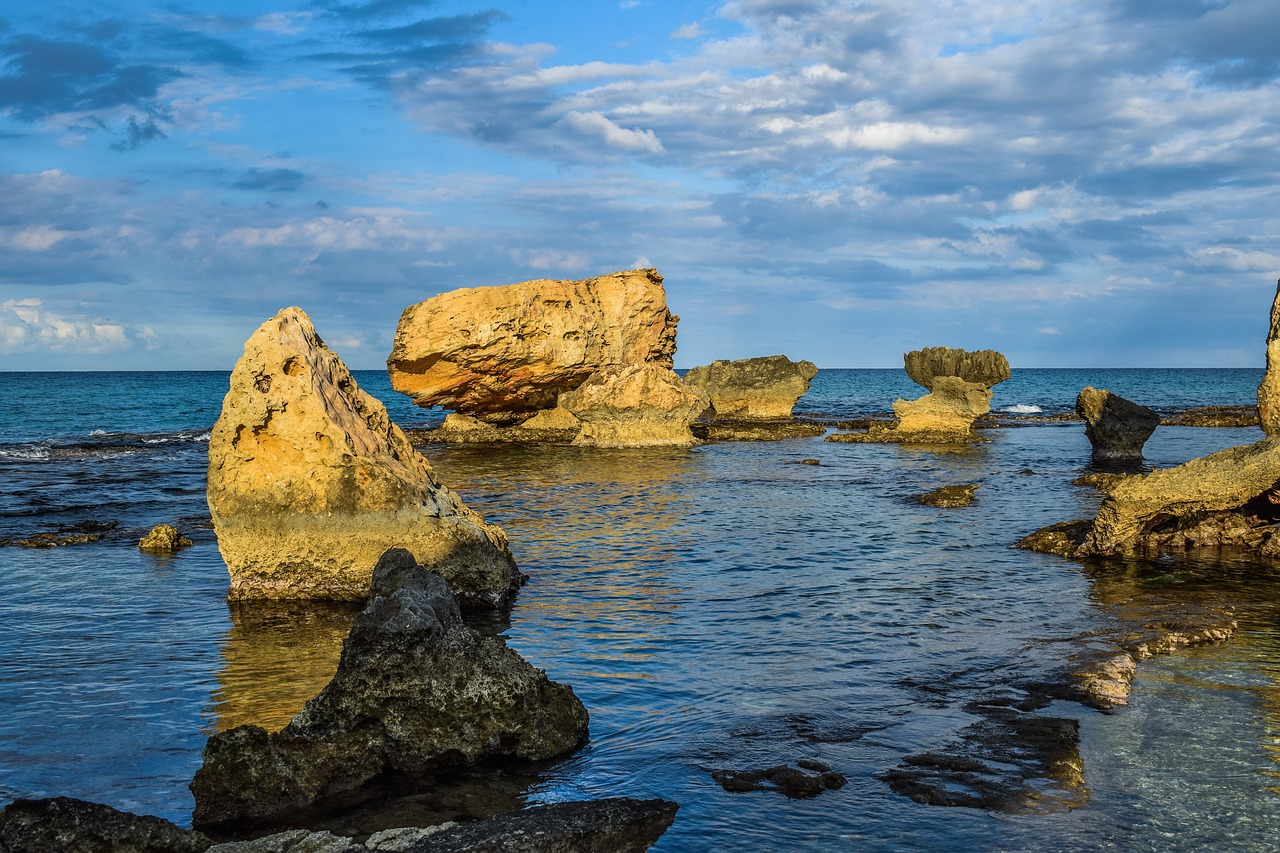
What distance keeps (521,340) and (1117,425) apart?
68.5 feet

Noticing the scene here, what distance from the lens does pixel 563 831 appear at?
515 cm

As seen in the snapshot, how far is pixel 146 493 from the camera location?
1055 inches

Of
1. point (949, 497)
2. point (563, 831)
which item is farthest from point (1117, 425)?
point (563, 831)

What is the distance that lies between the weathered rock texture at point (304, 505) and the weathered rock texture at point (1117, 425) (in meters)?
24.1

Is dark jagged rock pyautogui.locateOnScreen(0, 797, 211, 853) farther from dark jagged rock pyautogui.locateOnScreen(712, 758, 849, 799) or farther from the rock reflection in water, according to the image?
dark jagged rock pyautogui.locateOnScreen(712, 758, 849, 799)

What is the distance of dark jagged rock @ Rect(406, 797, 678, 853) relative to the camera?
198 inches

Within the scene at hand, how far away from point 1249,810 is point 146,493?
26328 mm

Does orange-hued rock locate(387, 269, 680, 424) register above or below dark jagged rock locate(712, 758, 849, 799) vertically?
above

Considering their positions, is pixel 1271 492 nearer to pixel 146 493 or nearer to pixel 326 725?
pixel 326 725

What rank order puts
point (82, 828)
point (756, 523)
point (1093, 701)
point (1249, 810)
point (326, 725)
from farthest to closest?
point (756, 523)
point (1093, 701)
point (326, 725)
point (1249, 810)
point (82, 828)

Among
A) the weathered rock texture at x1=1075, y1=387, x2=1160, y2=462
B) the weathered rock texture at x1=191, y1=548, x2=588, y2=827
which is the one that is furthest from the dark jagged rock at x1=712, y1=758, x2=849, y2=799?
the weathered rock texture at x1=1075, y1=387, x2=1160, y2=462

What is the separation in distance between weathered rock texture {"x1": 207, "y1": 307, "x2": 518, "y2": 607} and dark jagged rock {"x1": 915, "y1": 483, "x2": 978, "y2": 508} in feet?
41.2

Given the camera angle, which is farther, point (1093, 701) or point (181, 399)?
point (181, 399)

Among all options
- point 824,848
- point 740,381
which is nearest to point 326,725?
point 824,848
